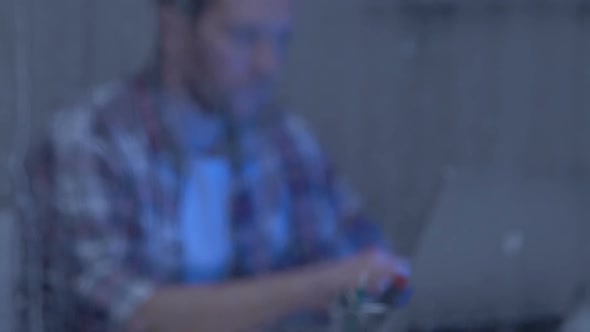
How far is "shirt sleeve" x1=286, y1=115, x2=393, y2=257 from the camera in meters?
2.82

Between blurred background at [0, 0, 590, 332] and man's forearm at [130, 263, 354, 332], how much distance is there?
0.24 meters

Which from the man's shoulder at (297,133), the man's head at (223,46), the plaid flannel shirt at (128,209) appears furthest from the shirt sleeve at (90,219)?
the man's shoulder at (297,133)

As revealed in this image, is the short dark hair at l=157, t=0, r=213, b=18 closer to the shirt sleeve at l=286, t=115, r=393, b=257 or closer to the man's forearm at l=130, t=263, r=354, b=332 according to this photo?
the shirt sleeve at l=286, t=115, r=393, b=257

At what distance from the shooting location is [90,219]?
260 cm

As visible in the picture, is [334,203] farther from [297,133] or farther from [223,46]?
[223,46]

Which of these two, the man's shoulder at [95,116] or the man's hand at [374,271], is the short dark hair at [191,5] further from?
the man's hand at [374,271]

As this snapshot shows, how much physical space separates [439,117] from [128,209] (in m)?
0.80

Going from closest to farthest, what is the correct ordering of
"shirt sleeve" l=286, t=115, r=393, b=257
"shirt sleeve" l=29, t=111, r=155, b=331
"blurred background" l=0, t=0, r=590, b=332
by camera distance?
"shirt sleeve" l=29, t=111, r=155, b=331 → "blurred background" l=0, t=0, r=590, b=332 → "shirt sleeve" l=286, t=115, r=393, b=257

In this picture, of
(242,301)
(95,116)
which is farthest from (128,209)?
(242,301)

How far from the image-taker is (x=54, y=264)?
8.84 ft

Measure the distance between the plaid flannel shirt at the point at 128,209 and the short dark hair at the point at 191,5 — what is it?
19cm

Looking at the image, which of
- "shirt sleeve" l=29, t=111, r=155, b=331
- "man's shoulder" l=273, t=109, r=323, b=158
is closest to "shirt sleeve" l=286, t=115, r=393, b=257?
"man's shoulder" l=273, t=109, r=323, b=158

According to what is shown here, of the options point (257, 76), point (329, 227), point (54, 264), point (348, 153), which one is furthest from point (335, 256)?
point (54, 264)

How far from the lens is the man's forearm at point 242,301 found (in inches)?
104
